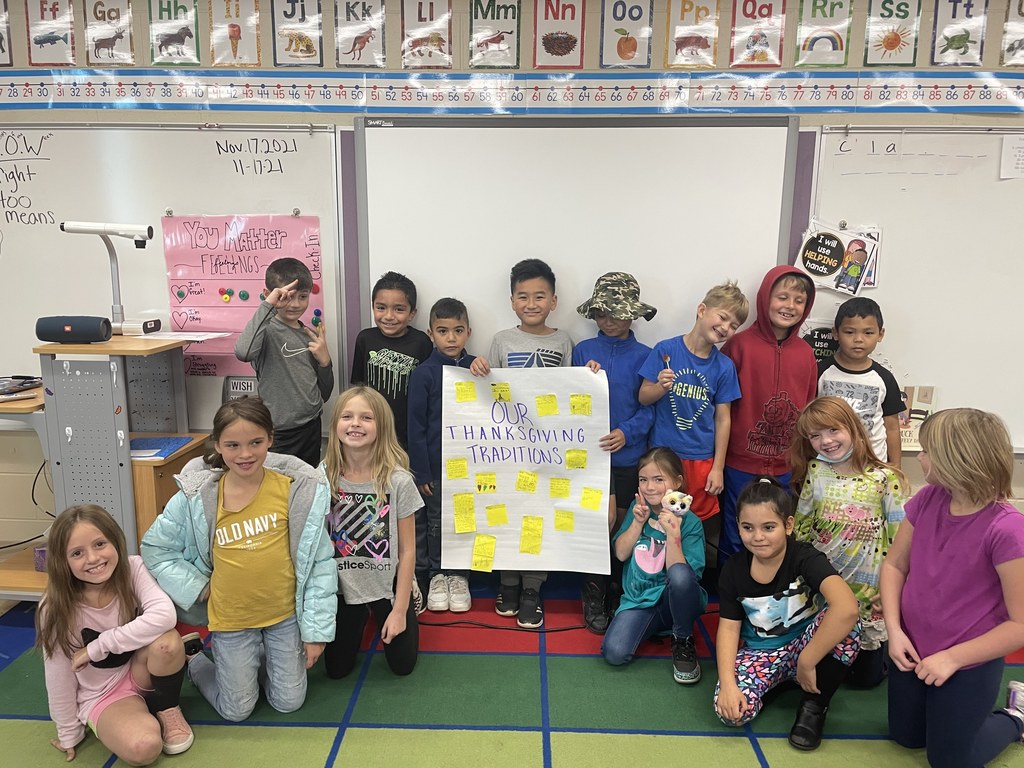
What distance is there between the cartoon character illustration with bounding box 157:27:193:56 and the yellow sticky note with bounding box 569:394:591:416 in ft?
7.42

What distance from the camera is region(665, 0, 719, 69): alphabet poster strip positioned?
8.66 feet

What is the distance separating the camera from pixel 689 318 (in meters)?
2.81

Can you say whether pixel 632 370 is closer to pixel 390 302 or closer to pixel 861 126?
pixel 390 302

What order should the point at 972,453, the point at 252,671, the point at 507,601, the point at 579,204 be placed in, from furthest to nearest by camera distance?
1. the point at 579,204
2. the point at 507,601
3. the point at 252,671
4. the point at 972,453

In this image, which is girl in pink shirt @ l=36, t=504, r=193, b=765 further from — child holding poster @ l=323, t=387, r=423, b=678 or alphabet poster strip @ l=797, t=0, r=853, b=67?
alphabet poster strip @ l=797, t=0, r=853, b=67

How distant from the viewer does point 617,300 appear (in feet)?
8.51

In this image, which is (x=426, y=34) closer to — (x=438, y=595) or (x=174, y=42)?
(x=174, y=42)

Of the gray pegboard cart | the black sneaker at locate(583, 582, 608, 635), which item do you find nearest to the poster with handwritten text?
the gray pegboard cart

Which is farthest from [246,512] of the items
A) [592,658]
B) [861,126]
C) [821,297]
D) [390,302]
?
[861,126]

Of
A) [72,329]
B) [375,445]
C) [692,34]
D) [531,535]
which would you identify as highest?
[692,34]

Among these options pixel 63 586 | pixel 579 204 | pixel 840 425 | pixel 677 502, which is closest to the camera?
pixel 63 586

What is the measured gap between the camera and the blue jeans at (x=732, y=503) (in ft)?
8.72

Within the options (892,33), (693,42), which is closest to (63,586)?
(693,42)

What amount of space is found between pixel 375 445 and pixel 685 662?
1.33 m
